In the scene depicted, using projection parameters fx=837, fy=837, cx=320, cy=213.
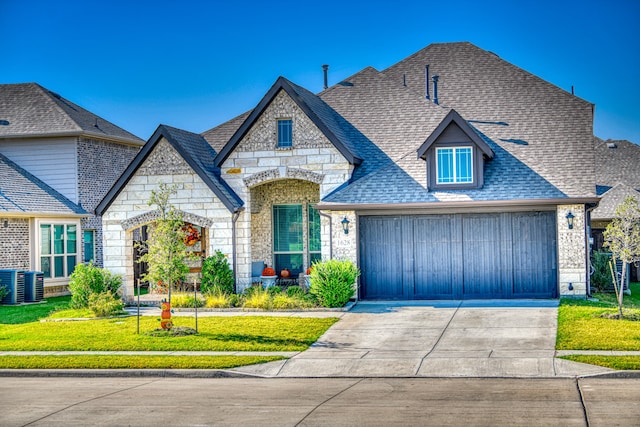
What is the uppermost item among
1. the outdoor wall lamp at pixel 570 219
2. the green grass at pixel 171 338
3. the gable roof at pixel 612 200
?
the gable roof at pixel 612 200

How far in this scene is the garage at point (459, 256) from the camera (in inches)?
899

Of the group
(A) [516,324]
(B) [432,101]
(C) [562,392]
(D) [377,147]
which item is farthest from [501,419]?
(B) [432,101]

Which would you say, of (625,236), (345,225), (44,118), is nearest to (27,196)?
(44,118)

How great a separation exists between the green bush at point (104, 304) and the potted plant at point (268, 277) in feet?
13.8

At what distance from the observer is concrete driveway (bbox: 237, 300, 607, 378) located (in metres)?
14.4

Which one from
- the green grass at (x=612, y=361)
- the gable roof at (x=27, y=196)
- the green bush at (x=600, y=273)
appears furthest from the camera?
the gable roof at (x=27, y=196)

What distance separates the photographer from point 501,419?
407 inches

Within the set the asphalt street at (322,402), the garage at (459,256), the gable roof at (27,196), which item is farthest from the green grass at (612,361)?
the gable roof at (27,196)

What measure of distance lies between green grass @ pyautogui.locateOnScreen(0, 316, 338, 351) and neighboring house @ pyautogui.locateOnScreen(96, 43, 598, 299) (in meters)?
4.05

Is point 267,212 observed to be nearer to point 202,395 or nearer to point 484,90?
point 484,90

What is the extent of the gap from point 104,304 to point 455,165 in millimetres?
10390

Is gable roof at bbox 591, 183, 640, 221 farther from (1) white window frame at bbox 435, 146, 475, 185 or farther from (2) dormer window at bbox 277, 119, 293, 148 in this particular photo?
(2) dormer window at bbox 277, 119, 293, 148

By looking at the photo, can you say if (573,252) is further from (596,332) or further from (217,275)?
(217,275)

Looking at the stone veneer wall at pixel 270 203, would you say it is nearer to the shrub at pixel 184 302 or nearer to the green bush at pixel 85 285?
the shrub at pixel 184 302
